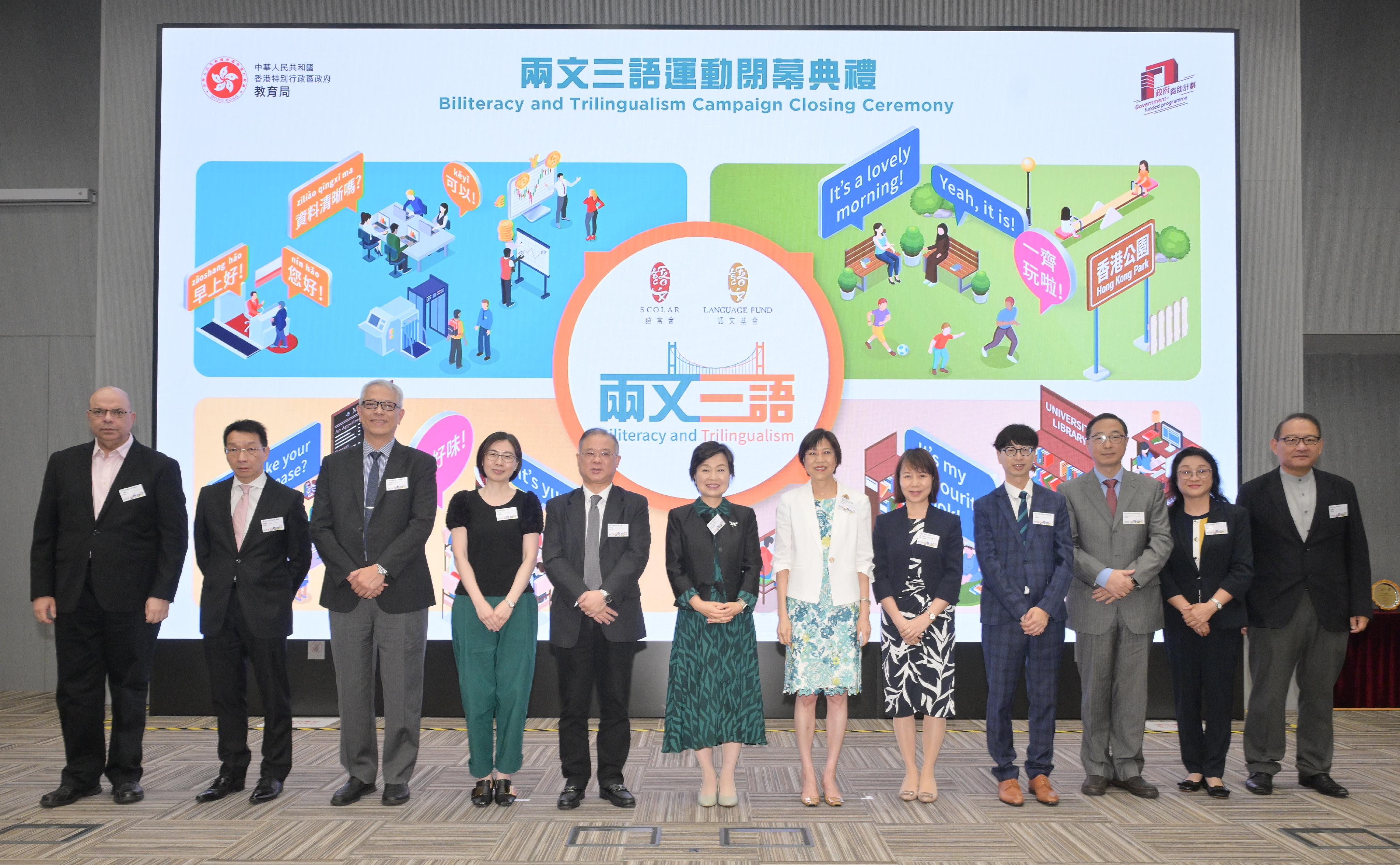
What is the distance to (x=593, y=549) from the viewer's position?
355 centimetres

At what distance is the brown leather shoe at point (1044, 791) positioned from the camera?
11.5 ft

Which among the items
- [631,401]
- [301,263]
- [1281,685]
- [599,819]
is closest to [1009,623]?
[1281,685]

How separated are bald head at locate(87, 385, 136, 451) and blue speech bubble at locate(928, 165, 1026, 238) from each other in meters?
4.00

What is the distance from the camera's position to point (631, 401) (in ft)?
16.4

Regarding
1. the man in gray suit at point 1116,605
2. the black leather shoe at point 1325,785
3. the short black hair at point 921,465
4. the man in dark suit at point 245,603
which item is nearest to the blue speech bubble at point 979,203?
the man in gray suit at point 1116,605

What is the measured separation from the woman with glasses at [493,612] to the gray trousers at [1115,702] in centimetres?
221

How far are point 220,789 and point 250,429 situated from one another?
1372 millimetres

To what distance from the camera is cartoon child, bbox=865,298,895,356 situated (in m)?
5.05

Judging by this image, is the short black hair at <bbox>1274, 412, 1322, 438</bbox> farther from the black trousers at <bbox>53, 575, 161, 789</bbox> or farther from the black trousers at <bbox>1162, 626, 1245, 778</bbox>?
the black trousers at <bbox>53, 575, 161, 789</bbox>

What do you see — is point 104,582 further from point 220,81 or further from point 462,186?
point 220,81

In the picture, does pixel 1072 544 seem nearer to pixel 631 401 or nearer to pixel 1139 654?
pixel 1139 654

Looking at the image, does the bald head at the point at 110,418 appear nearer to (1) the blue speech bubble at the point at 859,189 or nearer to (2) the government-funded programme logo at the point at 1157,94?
(1) the blue speech bubble at the point at 859,189

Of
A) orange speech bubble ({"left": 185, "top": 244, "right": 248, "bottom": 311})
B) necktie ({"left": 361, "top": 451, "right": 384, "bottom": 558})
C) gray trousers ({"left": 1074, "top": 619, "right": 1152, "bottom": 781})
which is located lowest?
gray trousers ({"left": 1074, "top": 619, "right": 1152, "bottom": 781})

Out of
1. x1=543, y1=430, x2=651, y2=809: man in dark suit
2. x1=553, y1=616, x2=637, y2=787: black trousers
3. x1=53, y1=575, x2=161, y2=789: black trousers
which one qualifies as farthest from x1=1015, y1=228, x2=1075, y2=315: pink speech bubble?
x1=53, y1=575, x2=161, y2=789: black trousers
